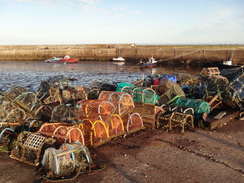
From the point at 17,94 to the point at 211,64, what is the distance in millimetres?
39188

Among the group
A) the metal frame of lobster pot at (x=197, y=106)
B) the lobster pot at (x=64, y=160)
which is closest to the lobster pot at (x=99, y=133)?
the lobster pot at (x=64, y=160)

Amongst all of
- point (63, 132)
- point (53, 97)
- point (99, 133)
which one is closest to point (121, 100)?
point (99, 133)

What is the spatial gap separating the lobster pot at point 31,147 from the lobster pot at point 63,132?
11.4 inches

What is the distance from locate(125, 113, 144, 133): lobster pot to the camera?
7.83 m

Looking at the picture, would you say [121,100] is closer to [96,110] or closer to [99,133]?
[96,110]

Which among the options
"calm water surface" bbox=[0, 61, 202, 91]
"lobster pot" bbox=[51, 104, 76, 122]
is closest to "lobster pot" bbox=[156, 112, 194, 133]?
"lobster pot" bbox=[51, 104, 76, 122]

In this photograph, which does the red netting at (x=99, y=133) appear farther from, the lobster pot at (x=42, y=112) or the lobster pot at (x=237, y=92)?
the lobster pot at (x=237, y=92)

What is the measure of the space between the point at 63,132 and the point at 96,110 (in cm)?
152

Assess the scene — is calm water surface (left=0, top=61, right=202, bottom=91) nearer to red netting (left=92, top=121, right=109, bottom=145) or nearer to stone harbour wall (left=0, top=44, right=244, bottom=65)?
stone harbour wall (left=0, top=44, right=244, bottom=65)

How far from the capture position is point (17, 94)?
29.3 ft

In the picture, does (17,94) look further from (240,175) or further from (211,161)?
(240,175)

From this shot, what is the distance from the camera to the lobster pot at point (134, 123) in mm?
7827

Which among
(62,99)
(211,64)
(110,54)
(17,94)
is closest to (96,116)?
(62,99)

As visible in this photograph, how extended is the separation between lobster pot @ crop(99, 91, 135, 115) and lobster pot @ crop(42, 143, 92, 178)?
276 centimetres
